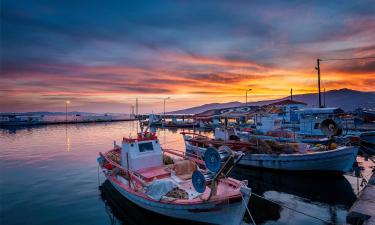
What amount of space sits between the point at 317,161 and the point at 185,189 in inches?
544

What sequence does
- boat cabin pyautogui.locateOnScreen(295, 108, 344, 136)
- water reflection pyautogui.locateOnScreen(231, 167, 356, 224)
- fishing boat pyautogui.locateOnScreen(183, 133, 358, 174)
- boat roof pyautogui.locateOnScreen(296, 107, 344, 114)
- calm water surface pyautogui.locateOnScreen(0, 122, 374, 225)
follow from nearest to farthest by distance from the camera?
water reflection pyautogui.locateOnScreen(231, 167, 356, 224) → calm water surface pyautogui.locateOnScreen(0, 122, 374, 225) → fishing boat pyautogui.locateOnScreen(183, 133, 358, 174) → boat cabin pyautogui.locateOnScreen(295, 108, 344, 136) → boat roof pyautogui.locateOnScreen(296, 107, 344, 114)

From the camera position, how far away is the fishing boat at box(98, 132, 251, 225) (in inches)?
400

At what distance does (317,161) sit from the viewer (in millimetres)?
20031

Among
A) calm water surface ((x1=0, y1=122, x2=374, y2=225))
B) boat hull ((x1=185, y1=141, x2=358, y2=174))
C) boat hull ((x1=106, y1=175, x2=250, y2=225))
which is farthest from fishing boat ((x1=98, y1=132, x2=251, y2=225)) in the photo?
boat hull ((x1=185, y1=141, x2=358, y2=174))

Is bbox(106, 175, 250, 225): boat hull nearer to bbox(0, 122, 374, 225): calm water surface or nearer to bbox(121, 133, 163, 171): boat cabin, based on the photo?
bbox(0, 122, 374, 225): calm water surface

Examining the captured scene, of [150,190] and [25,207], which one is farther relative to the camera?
[25,207]

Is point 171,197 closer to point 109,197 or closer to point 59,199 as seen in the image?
point 109,197

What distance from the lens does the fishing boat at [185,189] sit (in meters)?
10.2

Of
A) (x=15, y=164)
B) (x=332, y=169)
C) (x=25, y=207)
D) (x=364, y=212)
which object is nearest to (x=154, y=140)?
(x=25, y=207)

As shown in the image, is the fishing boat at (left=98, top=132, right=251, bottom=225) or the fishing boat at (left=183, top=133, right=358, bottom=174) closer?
the fishing boat at (left=98, top=132, right=251, bottom=225)

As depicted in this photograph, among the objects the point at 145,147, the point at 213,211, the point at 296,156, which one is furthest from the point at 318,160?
the point at 145,147

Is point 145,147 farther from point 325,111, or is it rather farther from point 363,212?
point 325,111

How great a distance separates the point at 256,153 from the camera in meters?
23.9

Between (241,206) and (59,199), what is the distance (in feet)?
44.3
